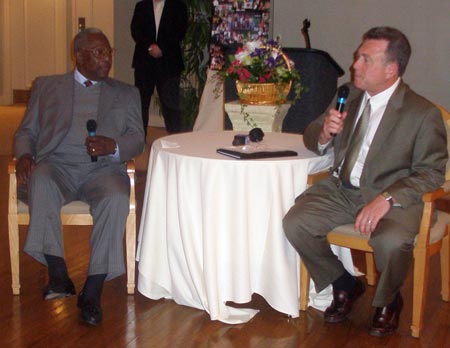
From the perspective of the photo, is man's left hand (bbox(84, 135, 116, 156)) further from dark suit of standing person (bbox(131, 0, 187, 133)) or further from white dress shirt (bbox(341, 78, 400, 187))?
dark suit of standing person (bbox(131, 0, 187, 133))

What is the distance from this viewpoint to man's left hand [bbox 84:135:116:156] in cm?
339

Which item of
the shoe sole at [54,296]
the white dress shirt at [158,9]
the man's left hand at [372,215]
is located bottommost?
the shoe sole at [54,296]

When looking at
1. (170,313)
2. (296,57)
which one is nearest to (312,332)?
(170,313)

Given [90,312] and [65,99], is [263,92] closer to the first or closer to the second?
[65,99]

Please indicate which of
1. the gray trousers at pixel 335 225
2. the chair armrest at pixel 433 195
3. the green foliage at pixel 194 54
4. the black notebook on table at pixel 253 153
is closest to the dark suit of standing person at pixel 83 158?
the black notebook on table at pixel 253 153

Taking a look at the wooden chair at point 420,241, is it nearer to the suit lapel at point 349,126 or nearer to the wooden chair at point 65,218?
the suit lapel at point 349,126

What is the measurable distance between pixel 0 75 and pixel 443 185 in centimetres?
843

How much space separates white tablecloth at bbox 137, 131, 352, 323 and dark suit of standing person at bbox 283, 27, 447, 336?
91 mm

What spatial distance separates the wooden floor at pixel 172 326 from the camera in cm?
302

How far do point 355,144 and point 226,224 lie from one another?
673mm

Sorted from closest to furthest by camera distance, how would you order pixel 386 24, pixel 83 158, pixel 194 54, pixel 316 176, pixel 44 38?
pixel 316 176
pixel 83 158
pixel 386 24
pixel 194 54
pixel 44 38

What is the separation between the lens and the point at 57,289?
344cm

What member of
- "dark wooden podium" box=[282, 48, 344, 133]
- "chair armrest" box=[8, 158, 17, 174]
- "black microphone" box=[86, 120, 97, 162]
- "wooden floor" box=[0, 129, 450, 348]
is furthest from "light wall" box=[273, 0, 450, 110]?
"chair armrest" box=[8, 158, 17, 174]

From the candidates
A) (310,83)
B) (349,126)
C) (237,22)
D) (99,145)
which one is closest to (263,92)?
(349,126)
